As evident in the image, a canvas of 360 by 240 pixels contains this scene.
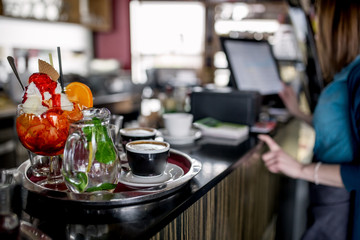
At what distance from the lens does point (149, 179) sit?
0.87 m

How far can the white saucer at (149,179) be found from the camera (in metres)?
0.84

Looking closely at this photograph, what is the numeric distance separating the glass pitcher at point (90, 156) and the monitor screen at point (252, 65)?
1.17m

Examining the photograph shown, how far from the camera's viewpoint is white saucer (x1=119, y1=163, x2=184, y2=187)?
Result: 84 centimetres

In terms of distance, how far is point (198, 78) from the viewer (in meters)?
6.56

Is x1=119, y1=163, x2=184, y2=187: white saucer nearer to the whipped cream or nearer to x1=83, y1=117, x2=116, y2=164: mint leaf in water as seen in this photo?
x1=83, y1=117, x2=116, y2=164: mint leaf in water

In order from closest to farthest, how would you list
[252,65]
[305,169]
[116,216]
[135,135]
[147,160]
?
1. [116,216]
2. [147,160]
3. [135,135]
4. [305,169]
5. [252,65]

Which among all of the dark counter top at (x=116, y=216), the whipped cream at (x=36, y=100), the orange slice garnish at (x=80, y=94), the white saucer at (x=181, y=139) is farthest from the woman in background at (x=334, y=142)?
the whipped cream at (x=36, y=100)

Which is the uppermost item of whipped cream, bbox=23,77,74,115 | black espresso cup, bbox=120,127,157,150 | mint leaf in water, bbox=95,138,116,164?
whipped cream, bbox=23,77,74,115

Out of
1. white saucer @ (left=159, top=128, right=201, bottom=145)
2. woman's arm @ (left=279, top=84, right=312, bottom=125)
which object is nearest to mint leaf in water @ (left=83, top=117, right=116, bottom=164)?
white saucer @ (left=159, top=128, right=201, bottom=145)

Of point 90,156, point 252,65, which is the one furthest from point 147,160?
point 252,65

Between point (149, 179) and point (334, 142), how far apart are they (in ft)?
2.73

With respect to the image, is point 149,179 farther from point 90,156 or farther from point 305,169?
point 305,169

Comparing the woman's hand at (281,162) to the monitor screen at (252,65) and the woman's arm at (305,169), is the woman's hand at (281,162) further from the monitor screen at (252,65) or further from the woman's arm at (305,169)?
the monitor screen at (252,65)

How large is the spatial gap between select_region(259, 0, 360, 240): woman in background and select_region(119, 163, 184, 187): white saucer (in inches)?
20.2
